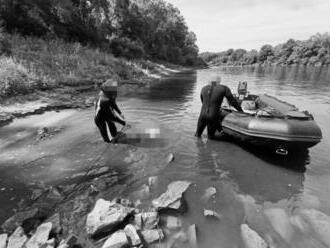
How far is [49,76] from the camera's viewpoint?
41.9ft

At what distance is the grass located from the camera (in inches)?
413

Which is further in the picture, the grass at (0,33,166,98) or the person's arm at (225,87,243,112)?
the grass at (0,33,166,98)

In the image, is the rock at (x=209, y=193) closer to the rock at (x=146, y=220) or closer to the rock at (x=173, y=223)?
the rock at (x=173, y=223)

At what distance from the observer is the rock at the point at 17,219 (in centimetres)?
344

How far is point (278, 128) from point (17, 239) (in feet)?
17.3

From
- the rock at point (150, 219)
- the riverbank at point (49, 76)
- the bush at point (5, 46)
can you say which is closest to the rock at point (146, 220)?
the rock at point (150, 219)

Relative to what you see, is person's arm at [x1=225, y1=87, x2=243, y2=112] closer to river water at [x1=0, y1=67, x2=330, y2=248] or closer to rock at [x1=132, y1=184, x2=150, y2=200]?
river water at [x1=0, y1=67, x2=330, y2=248]

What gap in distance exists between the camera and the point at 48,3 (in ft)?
62.6

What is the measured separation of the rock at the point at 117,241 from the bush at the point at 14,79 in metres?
8.86

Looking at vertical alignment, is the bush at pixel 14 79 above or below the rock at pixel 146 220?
above

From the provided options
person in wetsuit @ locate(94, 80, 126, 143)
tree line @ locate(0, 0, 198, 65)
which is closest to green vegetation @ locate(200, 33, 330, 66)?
tree line @ locate(0, 0, 198, 65)

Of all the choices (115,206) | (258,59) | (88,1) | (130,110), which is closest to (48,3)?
(88,1)

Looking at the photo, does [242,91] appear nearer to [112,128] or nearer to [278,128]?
[278,128]

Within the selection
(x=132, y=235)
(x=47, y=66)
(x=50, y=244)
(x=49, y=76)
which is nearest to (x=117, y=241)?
(x=132, y=235)
